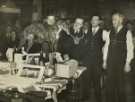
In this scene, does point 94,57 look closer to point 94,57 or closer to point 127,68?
point 94,57

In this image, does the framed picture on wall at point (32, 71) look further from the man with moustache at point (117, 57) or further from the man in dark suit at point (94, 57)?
the man with moustache at point (117, 57)

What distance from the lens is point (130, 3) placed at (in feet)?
4.99

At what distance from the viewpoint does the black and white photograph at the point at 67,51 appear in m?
1.54

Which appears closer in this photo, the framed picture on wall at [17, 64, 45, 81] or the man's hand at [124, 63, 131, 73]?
the man's hand at [124, 63, 131, 73]

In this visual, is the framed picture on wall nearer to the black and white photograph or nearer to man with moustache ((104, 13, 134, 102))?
the black and white photograph

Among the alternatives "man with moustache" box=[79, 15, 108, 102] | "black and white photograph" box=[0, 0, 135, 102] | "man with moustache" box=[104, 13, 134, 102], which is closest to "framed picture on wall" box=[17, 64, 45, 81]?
"black and white photograph" box=[0, 0, 135, 102]

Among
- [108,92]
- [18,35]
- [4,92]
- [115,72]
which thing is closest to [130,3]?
[115,72]

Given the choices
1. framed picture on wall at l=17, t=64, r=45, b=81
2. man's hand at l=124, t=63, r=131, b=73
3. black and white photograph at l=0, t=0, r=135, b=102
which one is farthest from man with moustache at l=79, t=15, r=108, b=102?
framed picture on wall at l=17, t=64, r=45, b=81

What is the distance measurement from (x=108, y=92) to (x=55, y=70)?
1.07 ft

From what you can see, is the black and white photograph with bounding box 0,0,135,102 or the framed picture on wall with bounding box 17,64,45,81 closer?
the black and white photograph with bounding box 0,0,135,102

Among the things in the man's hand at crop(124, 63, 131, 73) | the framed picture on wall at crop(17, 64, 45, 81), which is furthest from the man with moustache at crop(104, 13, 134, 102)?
the framed picture on wall at crop(17, 64, 45, 81)

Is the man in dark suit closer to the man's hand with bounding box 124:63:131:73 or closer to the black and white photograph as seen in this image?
the black and white photograph

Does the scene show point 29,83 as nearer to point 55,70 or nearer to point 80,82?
point 55,70

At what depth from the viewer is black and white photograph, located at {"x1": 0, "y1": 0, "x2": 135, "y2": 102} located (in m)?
1.54
